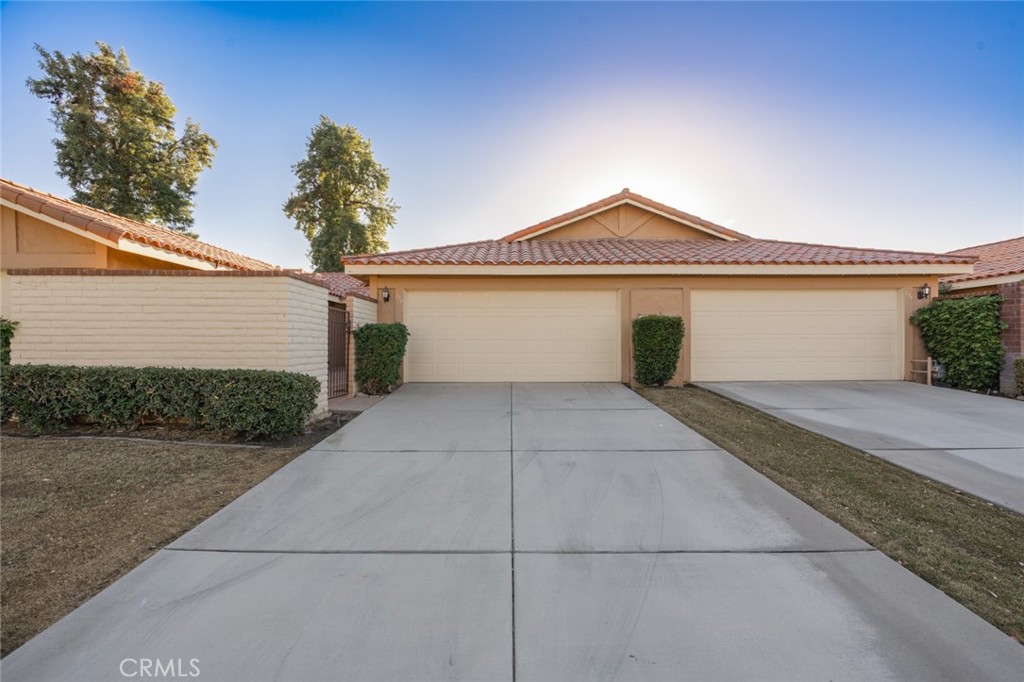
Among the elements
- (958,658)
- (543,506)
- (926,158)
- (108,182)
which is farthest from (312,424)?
(108,182)

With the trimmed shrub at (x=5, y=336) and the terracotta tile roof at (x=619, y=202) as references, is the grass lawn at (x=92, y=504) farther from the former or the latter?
the terracotta tile roof at (x=619, y=202)

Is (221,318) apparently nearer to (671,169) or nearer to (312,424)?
(312,424)

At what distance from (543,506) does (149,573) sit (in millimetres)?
2557

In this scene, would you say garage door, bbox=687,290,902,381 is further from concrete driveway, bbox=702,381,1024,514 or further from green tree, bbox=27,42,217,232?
green tree, bbox=27,42,217,232

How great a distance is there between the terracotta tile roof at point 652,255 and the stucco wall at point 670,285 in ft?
1.48

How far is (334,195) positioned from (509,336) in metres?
22.0

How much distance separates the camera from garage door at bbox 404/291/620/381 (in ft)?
33.2

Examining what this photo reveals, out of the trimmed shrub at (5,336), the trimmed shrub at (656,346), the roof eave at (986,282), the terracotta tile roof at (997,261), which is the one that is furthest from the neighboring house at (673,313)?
the trimmed shrub at (5,336)

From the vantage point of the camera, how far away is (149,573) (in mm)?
2496

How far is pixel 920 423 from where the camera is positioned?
20.2 ft

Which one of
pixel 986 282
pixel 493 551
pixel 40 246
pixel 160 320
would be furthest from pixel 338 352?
pixel 986 282

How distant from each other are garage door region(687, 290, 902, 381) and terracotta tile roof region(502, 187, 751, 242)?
10.6ft

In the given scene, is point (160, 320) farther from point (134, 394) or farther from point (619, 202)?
point (619, 202)

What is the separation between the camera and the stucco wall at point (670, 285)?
10062 millimetres
